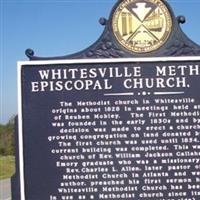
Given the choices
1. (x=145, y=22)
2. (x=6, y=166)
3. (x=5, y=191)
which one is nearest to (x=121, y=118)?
(x=145, y=22)

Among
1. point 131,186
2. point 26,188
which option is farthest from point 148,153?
point 26,188

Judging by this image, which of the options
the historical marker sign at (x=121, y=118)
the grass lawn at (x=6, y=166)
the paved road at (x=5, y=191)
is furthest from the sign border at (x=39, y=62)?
the grass lawn at (x=6, y=166)

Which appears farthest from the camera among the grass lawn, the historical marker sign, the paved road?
the grass lawn

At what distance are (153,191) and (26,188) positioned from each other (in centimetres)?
101

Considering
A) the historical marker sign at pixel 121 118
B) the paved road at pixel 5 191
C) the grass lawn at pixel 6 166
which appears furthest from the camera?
the grass lawn at pixel 6 166

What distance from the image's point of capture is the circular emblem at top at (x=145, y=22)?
4.61 m

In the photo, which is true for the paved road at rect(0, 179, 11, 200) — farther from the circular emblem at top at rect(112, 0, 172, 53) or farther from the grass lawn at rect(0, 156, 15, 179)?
the circular emblem at top at rect(112, 0, 172, 53)

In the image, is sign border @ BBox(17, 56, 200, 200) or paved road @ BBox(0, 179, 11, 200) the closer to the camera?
sign border @ BBox(17, 56, 200, 200)

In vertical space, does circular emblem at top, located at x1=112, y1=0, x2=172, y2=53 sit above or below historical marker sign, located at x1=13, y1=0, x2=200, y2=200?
above

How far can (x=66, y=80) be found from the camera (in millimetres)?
4684

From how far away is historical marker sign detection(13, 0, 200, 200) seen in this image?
15.0 feet

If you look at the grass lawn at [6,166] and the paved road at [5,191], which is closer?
the paved road at [5,191]

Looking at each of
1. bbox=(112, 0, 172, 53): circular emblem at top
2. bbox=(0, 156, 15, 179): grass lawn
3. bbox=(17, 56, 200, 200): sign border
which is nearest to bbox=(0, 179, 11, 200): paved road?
bbox=(0, 156, 15, 179): grass lawn

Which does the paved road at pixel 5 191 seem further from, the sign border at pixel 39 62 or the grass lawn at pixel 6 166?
the sign border at pixel 39 62
